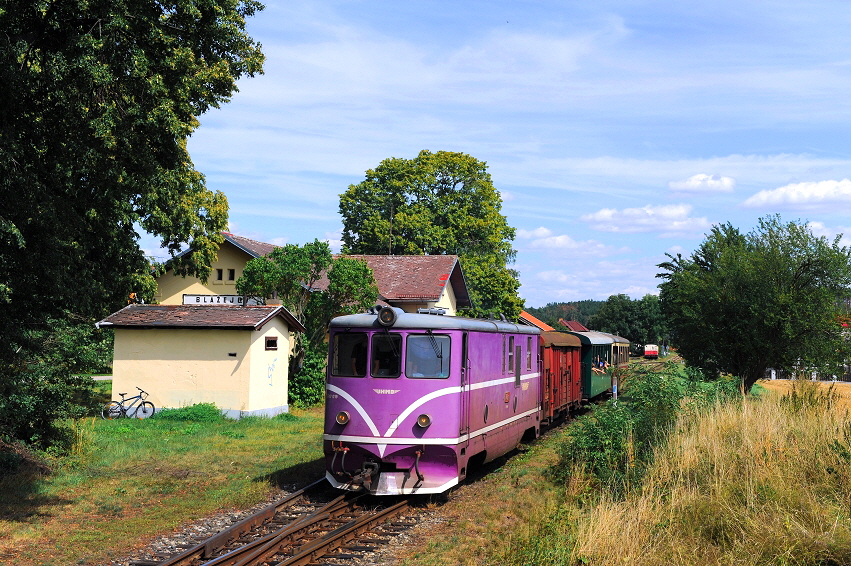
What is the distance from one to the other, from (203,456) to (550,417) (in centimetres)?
887

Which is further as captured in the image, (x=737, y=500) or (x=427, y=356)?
(x=427, y=356)

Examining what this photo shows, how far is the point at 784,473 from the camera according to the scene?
1023 cm

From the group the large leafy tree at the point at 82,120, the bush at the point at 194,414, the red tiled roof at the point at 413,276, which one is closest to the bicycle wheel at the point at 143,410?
the bush at the point at 194,414

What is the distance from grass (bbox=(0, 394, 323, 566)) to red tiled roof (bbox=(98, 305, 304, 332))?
3458 mm

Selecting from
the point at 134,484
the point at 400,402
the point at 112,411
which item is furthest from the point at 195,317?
the point at 400,402

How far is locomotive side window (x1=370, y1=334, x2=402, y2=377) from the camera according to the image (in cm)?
1185

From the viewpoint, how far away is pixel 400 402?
459 inches

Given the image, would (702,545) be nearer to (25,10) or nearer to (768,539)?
(768,539)

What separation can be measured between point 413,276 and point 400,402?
948 inches

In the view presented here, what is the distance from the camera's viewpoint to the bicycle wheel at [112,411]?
72.9 feet

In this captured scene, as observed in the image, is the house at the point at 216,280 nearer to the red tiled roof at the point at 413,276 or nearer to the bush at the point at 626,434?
the red tiled roof at the point at 413,276

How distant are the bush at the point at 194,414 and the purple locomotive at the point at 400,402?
10.4 metres

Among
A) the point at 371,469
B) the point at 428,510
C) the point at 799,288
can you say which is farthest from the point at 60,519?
the point at 799,288

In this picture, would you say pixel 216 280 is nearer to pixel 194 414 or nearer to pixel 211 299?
pixel 211 299
